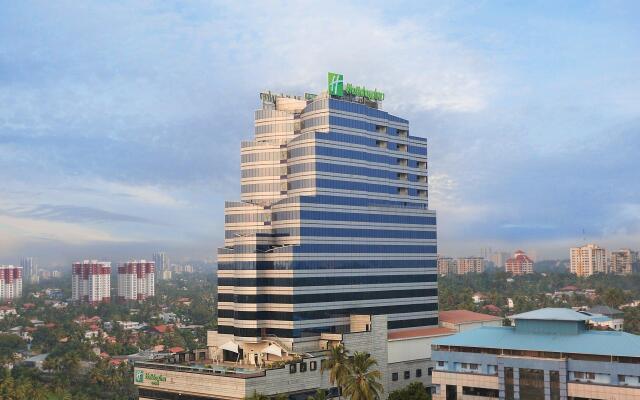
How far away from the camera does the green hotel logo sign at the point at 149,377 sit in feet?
362

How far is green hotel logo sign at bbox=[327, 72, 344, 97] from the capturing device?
12600cm

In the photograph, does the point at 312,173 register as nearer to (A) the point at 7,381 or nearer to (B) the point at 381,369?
(B) the point at 381,369

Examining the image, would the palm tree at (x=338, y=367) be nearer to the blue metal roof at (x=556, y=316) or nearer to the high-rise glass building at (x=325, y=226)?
the high-rise glass building at (x=325, y=226)

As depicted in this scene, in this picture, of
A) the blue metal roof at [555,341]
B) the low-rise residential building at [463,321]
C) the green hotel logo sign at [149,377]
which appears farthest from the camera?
the low-rise residential building at [463,321]

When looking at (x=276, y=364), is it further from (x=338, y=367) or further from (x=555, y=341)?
(x=555, y=341)

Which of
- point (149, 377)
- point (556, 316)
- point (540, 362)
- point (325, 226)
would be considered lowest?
point (149, 377)

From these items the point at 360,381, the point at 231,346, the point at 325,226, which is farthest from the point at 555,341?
the point at 231,346

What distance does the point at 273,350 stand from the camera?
112 m

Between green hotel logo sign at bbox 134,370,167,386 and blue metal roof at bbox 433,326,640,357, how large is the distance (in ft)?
139

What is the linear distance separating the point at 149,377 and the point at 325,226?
36559mm

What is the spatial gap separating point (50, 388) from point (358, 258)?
97238 mm

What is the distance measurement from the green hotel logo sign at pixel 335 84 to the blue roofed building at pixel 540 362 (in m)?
47.7

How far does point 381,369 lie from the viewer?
389ft

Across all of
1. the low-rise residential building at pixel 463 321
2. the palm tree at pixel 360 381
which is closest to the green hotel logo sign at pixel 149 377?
the palm tree at pixel 360 381
